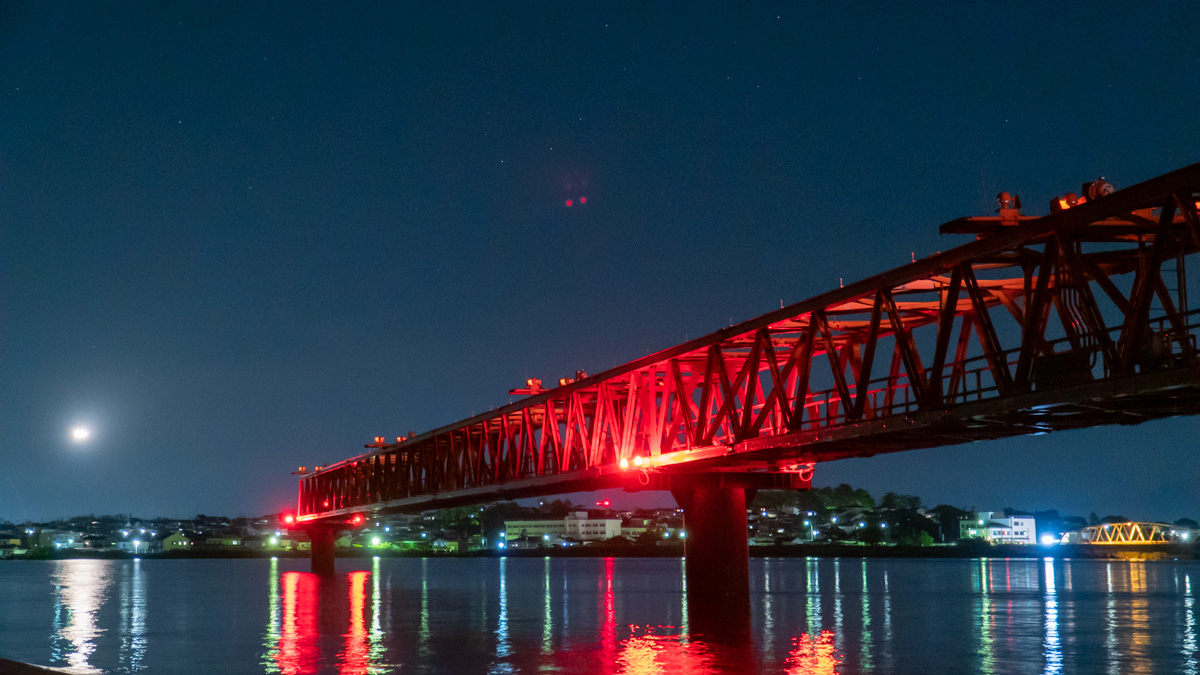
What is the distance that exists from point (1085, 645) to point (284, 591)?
7332cm

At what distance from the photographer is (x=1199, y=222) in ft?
88.7

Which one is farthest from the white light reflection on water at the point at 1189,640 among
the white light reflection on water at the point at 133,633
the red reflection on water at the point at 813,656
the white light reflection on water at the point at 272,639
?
the white light reflection on water at the point at 133,633

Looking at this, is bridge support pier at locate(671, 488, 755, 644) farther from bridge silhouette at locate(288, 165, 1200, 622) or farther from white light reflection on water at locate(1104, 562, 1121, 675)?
white light reflection on water at locate(1104, 562, 1121, 675)

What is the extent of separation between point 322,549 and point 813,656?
358 feet

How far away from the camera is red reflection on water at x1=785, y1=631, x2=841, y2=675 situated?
37.2 meters

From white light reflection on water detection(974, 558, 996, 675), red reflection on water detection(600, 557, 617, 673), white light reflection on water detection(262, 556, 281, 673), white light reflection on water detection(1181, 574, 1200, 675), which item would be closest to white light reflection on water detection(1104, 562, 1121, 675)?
white light reflection on water detection(1181, 574, 1200, 675)

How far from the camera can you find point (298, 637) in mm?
50594

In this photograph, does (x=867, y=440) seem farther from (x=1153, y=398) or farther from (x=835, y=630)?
(x=835, y=630)

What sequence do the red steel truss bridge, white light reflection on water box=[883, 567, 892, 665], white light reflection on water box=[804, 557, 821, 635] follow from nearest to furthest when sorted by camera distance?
the red steel truss bridge < white light reflection on water box=[883, 567, 892, 665] < white light reflection on water box=[804, 557, 821, 635]

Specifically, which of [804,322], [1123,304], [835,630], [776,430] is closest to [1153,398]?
[1123,304]

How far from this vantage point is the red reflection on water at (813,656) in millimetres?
37250

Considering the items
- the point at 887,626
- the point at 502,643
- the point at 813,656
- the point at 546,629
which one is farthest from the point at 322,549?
the point at 813,656

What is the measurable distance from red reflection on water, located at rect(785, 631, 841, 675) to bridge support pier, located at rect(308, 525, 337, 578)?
97249 millimetres

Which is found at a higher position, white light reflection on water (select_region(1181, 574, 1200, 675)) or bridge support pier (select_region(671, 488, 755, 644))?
bridge support pier (select_region(671, 488, 755, 644))
